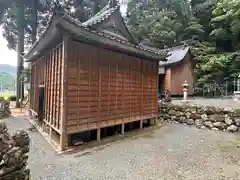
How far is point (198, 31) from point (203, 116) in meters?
12.2

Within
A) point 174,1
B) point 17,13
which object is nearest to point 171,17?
point 174,1

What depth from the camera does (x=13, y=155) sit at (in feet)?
5.49

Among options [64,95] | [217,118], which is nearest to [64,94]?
[64,95]

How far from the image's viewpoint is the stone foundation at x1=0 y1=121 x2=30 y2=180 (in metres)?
A: 1.61

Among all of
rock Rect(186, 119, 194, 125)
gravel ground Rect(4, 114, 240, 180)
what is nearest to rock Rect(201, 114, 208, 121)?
rock Rect(186, 119, 194, 125)

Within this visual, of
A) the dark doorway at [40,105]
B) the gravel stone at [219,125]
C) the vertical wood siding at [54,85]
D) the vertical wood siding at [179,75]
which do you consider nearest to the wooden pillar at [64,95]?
the vertical wood siding at [54,85]

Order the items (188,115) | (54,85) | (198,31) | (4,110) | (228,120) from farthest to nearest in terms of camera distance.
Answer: (198,31) < (4,110) < (188,115) < (228,120) < (54,85)

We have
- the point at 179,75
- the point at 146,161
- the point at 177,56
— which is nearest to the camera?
the point at 146,161

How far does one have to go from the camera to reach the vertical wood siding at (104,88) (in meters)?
4.71

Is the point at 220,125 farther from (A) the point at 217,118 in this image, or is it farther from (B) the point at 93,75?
(B) the point at 93,75

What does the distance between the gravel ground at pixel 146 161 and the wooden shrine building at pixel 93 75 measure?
0.69 metres

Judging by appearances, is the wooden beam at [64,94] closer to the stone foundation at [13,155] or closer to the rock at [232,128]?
the stone foundation at [13,155]

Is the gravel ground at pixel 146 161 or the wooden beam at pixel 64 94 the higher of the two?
the wooden beam at pixel 64 94

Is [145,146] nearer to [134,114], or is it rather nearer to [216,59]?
[134,114]
